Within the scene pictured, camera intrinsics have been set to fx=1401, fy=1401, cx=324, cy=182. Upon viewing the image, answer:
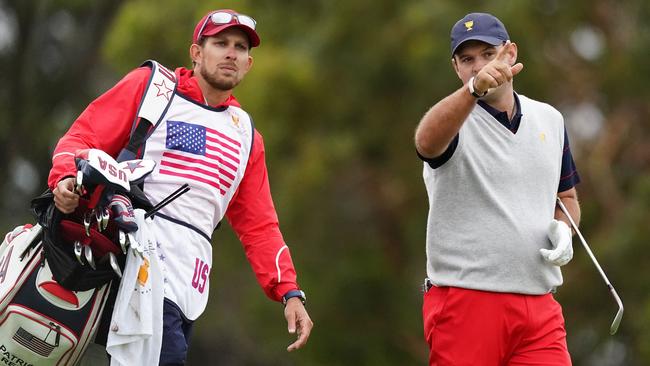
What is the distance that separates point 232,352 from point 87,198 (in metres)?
28.2

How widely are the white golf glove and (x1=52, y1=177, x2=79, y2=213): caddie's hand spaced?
2182 mm

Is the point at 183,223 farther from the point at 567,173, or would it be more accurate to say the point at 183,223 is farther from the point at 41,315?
the point at 567,173

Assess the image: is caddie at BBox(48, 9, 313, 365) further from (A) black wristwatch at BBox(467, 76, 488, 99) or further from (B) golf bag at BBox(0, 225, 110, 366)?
(A) black wristwatch at BBox(467, 76, 488, 99)

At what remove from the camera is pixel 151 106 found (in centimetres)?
669

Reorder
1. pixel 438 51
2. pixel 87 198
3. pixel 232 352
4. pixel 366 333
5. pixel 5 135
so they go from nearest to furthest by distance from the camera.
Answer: pixel 87 198 < pixel 438 51 < pixel 366 333 < pixel 5 135 < pixel 232 352

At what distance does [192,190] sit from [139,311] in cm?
76

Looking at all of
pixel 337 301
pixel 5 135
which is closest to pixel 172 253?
pixel 337 301

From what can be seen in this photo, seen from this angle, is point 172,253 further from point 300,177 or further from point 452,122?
point 300,177

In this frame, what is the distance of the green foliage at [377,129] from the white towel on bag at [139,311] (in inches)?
560

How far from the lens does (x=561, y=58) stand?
22.7m

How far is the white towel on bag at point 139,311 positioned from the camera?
20.3 ft

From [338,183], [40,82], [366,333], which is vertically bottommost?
[366,333]

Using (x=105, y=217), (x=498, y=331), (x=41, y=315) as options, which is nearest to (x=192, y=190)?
(x=105, y=217)

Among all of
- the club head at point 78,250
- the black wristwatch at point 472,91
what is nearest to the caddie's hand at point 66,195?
the club head at point 78,250
